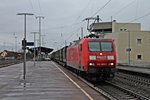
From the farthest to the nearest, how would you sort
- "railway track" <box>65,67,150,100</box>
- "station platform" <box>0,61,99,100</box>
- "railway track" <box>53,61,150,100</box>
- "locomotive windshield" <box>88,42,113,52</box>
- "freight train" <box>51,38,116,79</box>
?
"locomotive windshield" <box>88,42,113,52</box>
"freight train" <box>51,38,116,79</box>
"railway track" <box>53,61,150,100</box>
"railway track" <box>65,67,150,100</box>
"station platform" <box>0,61,99,100</box>

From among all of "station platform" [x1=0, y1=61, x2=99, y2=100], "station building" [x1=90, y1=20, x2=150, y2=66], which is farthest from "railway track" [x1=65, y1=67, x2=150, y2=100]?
"station building" [x1=90, y1=20, x2=150, y2=66]

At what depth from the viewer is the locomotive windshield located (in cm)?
2602

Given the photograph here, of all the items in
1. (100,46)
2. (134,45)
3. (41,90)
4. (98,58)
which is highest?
(134,45)

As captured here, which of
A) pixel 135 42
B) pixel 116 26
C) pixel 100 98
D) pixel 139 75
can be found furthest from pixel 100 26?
pixel 100 98

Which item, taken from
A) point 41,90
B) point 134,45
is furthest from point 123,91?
point 134,45

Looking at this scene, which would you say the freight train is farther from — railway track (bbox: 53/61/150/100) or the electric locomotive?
railway track (bbox: 53/61/150/100)

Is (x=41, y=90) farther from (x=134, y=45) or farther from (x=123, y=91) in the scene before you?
(x=134, y=45)

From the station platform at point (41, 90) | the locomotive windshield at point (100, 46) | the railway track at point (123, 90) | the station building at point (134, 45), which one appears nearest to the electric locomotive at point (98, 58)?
the locomotive windshield at point (100, 46)

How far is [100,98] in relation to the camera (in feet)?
53.4

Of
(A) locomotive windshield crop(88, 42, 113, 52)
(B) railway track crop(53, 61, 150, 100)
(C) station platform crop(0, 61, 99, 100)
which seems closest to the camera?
(C) station platform crop(0, 61, 99, 100)

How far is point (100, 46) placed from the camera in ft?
86.0

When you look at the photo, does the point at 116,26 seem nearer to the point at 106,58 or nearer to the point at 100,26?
the point at 100,26

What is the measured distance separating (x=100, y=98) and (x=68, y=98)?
4.57 feet

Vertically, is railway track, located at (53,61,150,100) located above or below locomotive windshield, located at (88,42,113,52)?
below
